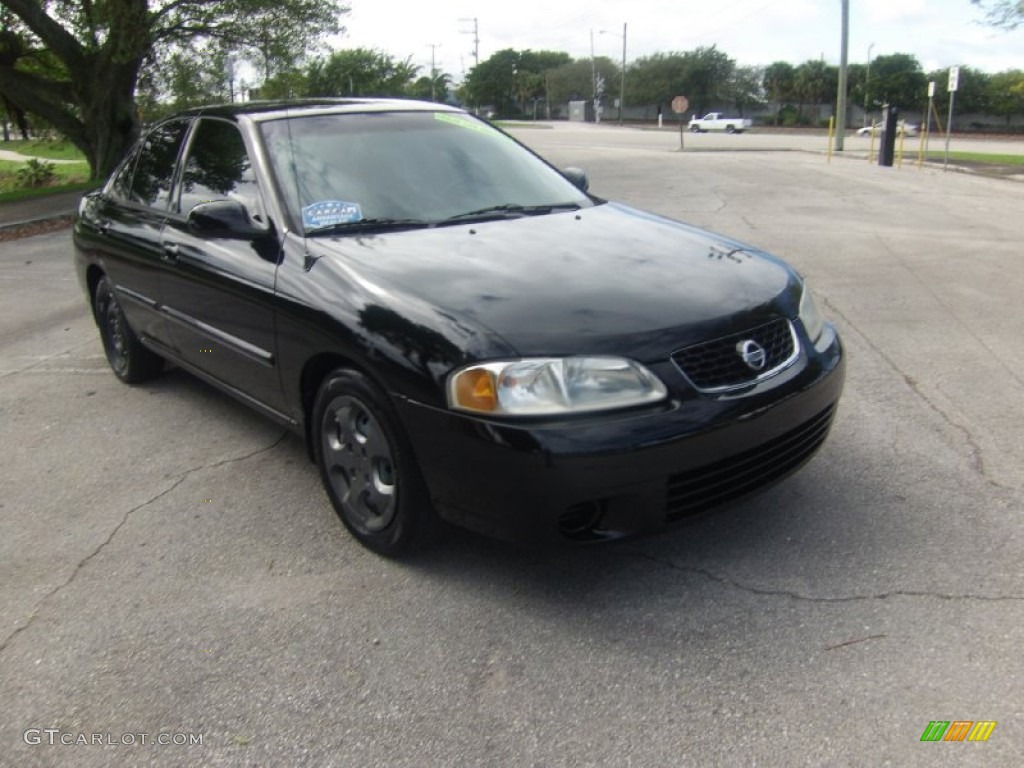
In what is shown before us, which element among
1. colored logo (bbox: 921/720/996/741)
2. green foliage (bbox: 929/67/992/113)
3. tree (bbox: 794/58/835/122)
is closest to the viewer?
colored logo (bbox: 921/720/996/741)

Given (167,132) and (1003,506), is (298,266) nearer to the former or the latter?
(167,132)

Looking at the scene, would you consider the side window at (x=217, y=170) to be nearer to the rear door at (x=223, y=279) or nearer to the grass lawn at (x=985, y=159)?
the rear door at (x=223, y=279)

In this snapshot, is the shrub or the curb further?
the shrub

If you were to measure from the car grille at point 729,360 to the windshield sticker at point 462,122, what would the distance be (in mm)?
2101

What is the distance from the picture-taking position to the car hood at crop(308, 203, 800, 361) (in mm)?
2840

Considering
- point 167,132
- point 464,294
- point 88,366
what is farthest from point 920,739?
point 88,366

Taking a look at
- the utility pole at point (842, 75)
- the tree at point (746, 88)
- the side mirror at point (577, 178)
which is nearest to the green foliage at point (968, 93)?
the tree at point (746, 88)

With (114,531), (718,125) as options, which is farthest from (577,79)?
(114,531)

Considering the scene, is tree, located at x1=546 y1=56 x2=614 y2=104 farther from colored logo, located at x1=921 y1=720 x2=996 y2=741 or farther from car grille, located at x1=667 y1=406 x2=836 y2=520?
colored logo, located at x1=921 y1=720 x2=996 y2=741

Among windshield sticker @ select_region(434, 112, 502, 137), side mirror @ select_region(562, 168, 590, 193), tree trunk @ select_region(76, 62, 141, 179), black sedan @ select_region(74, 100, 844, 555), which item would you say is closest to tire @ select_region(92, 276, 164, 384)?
black sedan @ select_region(74, 100, 844, 555)

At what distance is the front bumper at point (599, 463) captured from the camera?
8.70ft

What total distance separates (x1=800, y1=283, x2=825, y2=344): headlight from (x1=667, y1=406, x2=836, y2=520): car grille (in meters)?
0.31

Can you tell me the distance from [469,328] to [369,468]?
0.74 metres

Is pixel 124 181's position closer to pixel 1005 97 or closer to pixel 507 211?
→ pixel 507 211
